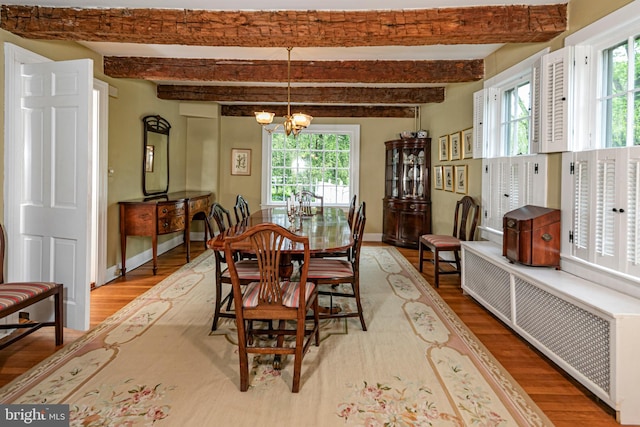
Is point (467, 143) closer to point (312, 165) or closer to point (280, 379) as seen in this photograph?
point (312, 165)

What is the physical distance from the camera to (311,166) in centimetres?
746

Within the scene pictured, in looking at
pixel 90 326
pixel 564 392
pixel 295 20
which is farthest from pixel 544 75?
pixel 90 326

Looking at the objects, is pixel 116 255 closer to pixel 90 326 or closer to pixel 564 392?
pixel 90 326

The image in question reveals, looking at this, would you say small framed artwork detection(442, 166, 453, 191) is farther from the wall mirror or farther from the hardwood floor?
the wall mirror

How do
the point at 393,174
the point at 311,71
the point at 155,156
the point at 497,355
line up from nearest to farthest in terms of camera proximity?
1. the point at 497,355
2. the point at 311,71
3. the point at 155,156
4. the point at 393,174

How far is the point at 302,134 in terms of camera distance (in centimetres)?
742

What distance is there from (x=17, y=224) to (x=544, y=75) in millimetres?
4201

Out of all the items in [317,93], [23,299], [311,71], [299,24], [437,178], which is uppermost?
[317,93]

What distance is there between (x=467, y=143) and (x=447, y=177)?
32.8 inches

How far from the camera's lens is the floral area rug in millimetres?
1954

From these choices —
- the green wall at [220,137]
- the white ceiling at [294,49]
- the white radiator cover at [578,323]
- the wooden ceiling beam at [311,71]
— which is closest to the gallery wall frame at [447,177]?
the green wall at [220,137]

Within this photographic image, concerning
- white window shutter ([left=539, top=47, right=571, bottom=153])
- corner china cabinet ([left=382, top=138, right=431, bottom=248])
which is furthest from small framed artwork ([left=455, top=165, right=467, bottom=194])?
white window shutter ([left=539, top=47, right=571, bottom=153])

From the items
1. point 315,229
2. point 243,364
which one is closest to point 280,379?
point 243,364

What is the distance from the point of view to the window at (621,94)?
236 centimetres
